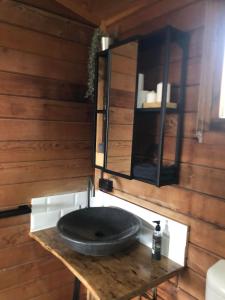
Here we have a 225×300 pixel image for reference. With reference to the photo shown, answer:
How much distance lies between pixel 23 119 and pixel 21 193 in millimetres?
435

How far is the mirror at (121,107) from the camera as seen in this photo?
4.81 ft

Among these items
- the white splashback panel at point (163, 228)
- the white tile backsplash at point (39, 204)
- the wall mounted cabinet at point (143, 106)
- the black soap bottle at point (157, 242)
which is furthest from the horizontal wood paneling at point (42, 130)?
the black soap bottle at point (157, 242)

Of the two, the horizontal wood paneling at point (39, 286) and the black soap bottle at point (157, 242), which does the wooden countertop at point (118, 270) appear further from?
the horizontal wood paneling at point (39, 286)

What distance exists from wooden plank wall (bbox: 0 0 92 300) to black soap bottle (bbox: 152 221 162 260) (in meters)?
0.68

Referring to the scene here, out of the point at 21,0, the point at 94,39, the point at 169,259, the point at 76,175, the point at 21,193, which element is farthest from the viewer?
the point at 76,175

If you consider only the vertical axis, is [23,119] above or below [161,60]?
below

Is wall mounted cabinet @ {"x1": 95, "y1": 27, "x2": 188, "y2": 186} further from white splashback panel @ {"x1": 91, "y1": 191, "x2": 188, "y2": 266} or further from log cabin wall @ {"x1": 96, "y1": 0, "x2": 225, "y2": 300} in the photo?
white splashback panel @ {"x1": 91, "y1": 191, "x2": 188, "y2": 266}

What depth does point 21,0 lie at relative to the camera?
143 centimetres

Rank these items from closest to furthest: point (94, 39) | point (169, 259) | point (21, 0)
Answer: point (169, 259), point (21, 0), point (94, 39)

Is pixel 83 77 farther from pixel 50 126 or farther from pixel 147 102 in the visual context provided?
pixel 147 102

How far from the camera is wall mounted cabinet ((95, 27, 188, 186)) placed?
1269 mm

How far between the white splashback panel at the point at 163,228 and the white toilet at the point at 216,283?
0.24 m

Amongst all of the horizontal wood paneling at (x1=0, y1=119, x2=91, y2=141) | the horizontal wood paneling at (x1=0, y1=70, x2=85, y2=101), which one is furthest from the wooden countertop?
the horizontal wood paneling at (x1=0, y1=70, x2=85, y2=101)

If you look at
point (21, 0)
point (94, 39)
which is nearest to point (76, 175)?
point (94, 39)
